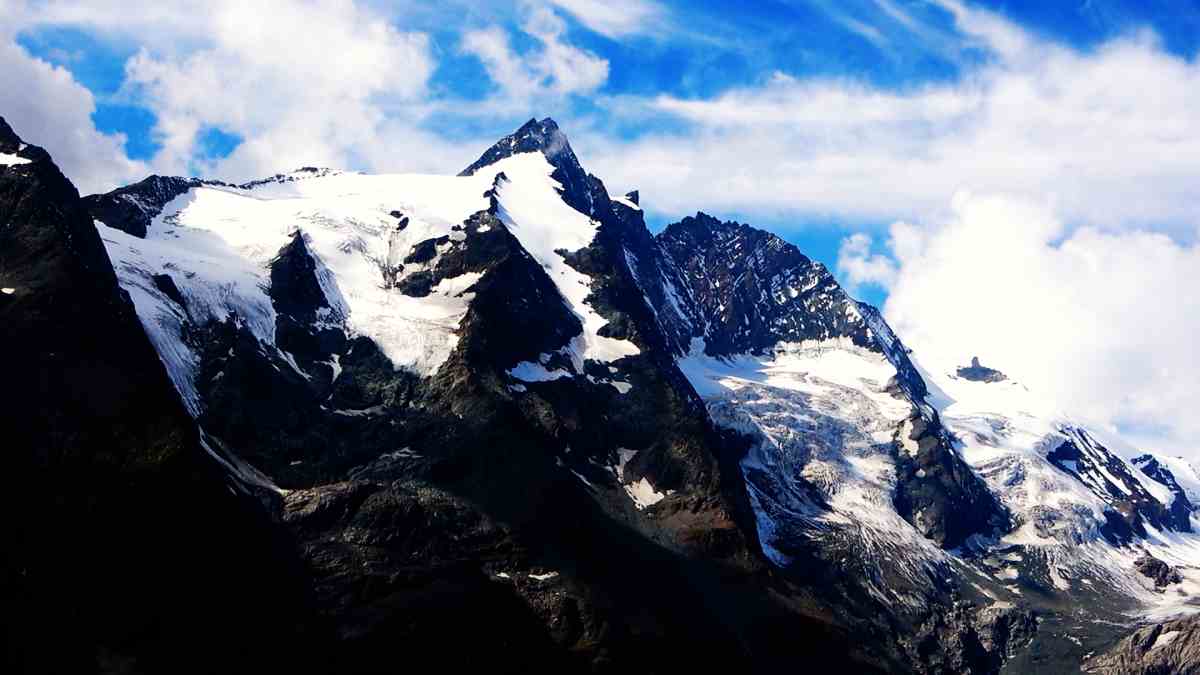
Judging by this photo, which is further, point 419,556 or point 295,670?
point 419,556

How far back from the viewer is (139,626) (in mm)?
133625

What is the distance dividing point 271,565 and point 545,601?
45.9 metres

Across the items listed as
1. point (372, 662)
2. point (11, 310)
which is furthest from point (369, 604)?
point (11, 310)

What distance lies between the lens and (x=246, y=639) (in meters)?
144

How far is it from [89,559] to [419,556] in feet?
201

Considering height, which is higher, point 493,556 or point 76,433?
point 76,433

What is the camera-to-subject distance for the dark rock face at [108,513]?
129125mm

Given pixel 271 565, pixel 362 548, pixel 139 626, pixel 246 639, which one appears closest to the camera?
pixel 139 626

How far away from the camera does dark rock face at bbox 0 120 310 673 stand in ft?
424

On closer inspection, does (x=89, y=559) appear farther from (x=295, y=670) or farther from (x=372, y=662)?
(x=372, y=662)

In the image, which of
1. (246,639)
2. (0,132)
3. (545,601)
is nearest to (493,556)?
(545,601)

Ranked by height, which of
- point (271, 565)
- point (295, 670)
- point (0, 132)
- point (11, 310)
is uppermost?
point (0, 132)

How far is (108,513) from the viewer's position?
462ft

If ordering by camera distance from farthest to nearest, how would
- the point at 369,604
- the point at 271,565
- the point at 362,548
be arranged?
the point at 362,548, the point at 369,604, the point at 271,565
